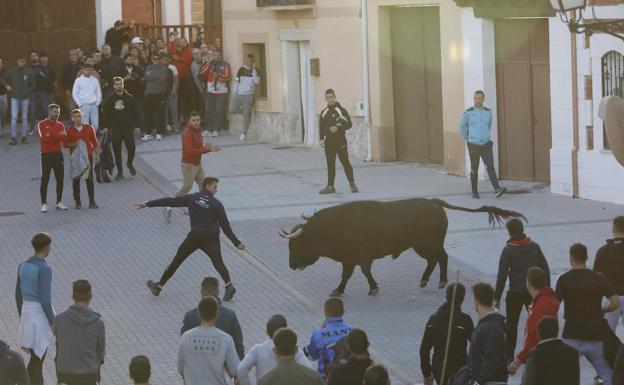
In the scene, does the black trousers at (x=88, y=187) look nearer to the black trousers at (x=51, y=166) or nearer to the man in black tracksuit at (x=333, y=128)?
the black trousers at (x=51, y=166)

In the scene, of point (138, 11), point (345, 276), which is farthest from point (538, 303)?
point (138, 11)

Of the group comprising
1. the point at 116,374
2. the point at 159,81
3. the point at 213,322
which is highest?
the point at 159,81

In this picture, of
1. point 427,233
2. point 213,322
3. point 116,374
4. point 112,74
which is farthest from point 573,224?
point 112,74

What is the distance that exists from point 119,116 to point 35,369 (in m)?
13.9

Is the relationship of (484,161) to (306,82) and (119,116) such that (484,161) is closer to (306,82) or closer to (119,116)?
(119,116)

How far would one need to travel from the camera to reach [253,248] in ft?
68.9

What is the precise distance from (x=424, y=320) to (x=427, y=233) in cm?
169

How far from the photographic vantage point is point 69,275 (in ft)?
63.9

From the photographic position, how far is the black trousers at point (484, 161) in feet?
80.5

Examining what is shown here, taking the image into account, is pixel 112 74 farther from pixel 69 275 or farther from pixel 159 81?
pixel 69 275

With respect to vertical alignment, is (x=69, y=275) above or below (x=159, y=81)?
below

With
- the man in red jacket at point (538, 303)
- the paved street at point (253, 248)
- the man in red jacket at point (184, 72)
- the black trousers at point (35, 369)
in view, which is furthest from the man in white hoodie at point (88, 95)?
the man in red jacket at point (538, 303)

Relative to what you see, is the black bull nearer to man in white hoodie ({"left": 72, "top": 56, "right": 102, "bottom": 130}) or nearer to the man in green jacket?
man in white hoodie ({"left": 72, "top": 56, "right": 102, "bottom": 130})

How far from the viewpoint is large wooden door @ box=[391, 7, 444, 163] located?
28.5m
